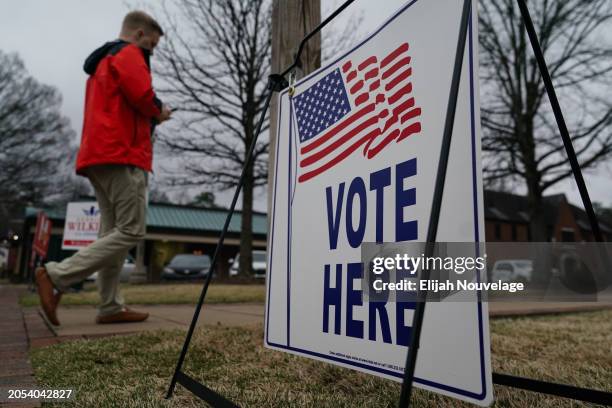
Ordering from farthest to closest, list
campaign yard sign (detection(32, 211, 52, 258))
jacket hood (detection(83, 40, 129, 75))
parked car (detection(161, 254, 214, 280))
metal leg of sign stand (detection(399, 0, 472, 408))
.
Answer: parked car (detection(161, 254, 214, 280))
campaign yard sign (detection(32, 211, 52, 258))
jacket hood (detection(83, 40, 129, 75))
metal leg of sign stand (detection(399, 0, 472, 408))

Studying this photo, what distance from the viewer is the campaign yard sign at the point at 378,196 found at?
0.92 meters

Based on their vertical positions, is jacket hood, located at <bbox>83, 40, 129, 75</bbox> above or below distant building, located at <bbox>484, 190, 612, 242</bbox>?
below

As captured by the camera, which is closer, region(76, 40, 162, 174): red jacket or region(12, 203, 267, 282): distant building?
region(76, 40, 162, 174): red jacket

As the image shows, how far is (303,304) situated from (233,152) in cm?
1343

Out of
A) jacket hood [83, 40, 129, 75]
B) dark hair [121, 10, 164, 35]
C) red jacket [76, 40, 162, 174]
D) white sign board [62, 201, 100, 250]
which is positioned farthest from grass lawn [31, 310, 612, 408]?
white sign board [62, 201, 100, 250]

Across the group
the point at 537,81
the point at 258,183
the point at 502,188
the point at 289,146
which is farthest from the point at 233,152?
the point at 289,146

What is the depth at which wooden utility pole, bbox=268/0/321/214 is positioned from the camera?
219 centimetres

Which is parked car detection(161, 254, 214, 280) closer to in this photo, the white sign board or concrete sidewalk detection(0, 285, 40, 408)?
the white sign board

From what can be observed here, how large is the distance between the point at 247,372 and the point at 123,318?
183 cm

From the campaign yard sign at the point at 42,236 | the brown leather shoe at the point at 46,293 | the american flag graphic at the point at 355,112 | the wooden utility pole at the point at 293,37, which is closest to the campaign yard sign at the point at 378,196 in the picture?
the american flag graphic at the point at 355,112

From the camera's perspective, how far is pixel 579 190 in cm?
123

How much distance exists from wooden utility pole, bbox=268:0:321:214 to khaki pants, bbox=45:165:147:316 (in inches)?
45.0

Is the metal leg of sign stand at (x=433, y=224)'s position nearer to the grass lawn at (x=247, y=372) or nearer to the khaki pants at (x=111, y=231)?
the grass lawn at (x=247, y=372)

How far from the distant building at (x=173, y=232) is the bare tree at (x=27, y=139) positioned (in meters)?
1.22
